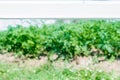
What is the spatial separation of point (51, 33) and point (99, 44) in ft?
2.23
